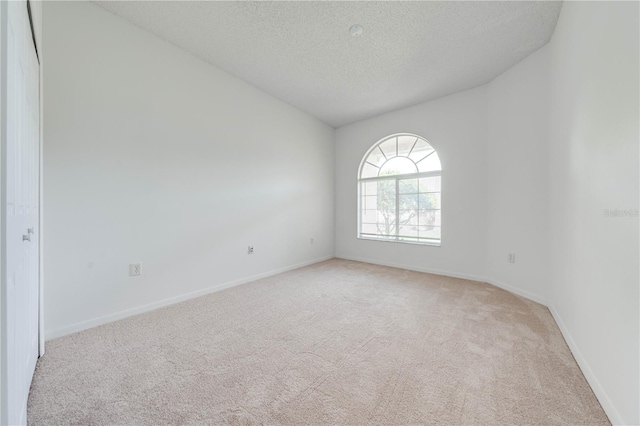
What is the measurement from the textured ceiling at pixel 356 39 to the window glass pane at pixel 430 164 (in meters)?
0.97

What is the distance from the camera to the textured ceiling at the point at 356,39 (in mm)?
2164

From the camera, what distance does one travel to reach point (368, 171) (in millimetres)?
4816

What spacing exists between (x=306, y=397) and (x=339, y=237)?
3822mm

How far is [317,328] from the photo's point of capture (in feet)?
7.00

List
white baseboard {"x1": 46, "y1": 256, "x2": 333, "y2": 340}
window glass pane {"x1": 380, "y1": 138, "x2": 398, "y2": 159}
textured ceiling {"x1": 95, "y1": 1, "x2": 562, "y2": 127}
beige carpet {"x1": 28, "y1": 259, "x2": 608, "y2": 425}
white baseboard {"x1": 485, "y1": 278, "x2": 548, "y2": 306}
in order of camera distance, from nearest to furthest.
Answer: beige carpet {"x1": 28, "y1": 259, "x2": 608, "y2": 425}
white baseboard {"x1": 46, "y1": 256, "x2": 333, "y2": 340}
textured ceiling {"x1": 95, "y1": 1, "x2": 562, "y2": 127}
white baseboard {"x1": 485, "y1": 278, "x2": 548, "y2": 306}
window glass pane {"x1": 380, "y1": 138, "x2": 398, "y2": 159}

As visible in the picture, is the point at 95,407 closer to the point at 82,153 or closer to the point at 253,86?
the point at 82,153

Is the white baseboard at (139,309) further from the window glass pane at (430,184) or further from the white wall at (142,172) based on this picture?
the window glass pane at (430,184)

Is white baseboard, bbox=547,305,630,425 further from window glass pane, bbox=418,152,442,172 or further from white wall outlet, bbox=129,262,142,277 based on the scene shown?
white wall outlet, bbox=129,262,142,277

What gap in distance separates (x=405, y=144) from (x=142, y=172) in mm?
3876

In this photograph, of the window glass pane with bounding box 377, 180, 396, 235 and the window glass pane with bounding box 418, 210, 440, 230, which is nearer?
the window glass pane with bounding box 418, 210, 440, 230

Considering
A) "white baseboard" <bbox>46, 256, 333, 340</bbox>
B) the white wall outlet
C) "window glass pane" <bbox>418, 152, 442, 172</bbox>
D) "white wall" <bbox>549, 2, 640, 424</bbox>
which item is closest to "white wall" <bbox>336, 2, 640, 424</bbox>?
"white wall" <bbox>549, 2, 640, 424</bbox>

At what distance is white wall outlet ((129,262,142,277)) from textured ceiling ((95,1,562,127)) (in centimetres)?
237

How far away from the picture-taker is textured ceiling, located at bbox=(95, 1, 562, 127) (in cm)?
216

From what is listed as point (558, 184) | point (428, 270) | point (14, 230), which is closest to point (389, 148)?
point (428, 270)
